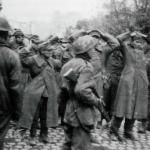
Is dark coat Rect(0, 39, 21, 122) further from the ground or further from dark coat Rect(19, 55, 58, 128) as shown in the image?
dark coat Rect(19, 55, 58, 128)

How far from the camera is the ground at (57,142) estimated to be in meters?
7.75

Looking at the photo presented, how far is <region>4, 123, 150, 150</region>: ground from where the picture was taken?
775 cm

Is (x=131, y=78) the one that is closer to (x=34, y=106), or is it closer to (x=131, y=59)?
(x=131, y=59)

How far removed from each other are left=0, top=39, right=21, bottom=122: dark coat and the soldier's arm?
2.74 ft

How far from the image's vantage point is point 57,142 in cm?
816

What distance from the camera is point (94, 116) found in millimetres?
5883

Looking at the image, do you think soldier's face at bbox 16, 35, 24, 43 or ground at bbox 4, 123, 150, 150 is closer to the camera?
ground at bbox 4, 123, 150, 150

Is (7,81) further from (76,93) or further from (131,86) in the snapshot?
(131,86)

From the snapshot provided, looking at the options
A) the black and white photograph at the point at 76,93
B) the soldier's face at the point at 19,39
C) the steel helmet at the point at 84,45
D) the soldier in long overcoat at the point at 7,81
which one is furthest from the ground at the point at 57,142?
the soldier's face at the point at 19,39

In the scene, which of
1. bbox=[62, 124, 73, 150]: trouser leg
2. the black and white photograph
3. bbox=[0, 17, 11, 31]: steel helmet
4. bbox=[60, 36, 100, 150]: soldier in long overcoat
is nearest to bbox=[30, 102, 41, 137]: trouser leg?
the black and white photograph

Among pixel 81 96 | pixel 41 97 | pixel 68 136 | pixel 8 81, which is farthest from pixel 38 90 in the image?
pixel 8 81

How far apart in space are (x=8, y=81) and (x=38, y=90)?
9.51 ft

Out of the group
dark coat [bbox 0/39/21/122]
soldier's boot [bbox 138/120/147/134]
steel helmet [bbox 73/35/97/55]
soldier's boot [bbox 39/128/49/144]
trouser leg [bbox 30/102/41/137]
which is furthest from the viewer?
soldier's boot [bbox 138/120/147/134]

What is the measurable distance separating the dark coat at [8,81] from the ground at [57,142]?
2.37 meters
